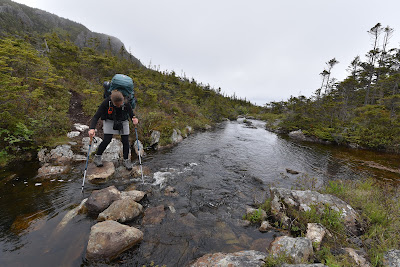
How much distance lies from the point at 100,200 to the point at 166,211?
1832mm

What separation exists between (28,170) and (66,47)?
54.6 feet

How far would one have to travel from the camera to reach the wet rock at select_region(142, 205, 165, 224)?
14.0 ft

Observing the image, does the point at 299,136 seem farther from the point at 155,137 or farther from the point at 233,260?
the point at 233,260

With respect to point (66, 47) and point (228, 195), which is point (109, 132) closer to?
point (228, 195)

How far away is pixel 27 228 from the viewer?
12.1 feet

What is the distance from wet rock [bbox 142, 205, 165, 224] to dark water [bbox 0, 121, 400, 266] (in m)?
0.14

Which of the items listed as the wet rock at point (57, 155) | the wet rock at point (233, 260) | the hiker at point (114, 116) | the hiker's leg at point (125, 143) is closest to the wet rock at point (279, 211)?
the wet rock at point (233, 260)

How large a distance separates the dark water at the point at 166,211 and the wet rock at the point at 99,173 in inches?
12.7

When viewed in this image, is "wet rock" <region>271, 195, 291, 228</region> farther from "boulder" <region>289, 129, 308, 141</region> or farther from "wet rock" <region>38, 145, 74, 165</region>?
"boulder" <region>289, 129, 308, 141</region>

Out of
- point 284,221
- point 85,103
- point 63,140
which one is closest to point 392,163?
point 284,221

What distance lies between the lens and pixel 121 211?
162 inches

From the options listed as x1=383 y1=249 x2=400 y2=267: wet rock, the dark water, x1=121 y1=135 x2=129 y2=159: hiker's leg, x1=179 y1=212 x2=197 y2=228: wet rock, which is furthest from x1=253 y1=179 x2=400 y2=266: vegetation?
x1=121 y1=135 x2=129 y2=159: hiker's leg

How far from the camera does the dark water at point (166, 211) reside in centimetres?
324

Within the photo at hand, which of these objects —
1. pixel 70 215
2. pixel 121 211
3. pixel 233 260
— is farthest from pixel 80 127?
pixel 233 260
